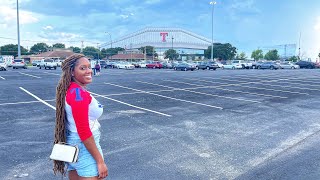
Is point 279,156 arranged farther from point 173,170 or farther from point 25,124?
point 25,124

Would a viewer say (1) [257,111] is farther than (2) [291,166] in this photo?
Yes

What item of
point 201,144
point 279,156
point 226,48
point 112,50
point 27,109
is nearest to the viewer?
point 279,156

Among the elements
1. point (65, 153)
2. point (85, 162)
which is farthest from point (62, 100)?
point (85, 162)

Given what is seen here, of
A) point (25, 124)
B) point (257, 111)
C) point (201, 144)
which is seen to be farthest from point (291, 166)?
point (25, 124)

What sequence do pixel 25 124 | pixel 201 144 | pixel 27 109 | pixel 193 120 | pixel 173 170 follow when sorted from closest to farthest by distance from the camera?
1. pixel 173 170
2. pixel 201 144
3. pixel 25 124
4. pixel 193 120
5. pixel 27 109

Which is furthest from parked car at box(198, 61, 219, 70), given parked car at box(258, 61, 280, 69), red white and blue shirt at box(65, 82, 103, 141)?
red white and blue shirt at box(65, 82, 103, 141)

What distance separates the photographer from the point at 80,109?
2.63 m

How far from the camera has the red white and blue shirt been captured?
2.64m

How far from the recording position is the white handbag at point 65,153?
8.98 feet

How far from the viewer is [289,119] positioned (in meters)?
10.1

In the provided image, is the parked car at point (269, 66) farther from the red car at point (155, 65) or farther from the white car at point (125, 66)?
the white car at point (125, 66)

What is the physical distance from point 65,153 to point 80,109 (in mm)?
446

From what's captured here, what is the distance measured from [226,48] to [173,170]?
12663 centimetres

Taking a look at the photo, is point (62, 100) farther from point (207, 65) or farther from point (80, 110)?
point (207, 65)
